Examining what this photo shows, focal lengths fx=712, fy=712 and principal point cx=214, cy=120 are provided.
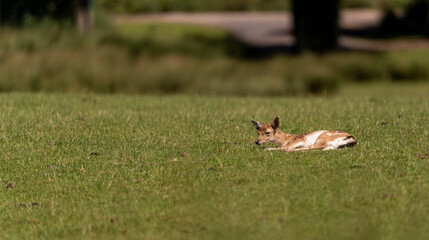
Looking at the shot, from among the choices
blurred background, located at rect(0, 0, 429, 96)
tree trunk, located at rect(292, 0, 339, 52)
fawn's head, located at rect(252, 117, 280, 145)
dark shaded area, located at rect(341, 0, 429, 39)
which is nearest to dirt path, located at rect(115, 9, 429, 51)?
blurred background, located at rect(0, 0, 429, 96)

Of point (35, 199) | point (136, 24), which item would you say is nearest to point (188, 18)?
point (136, 24)

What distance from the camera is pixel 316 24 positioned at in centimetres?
3003

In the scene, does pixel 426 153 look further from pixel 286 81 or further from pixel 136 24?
pixel 136 24

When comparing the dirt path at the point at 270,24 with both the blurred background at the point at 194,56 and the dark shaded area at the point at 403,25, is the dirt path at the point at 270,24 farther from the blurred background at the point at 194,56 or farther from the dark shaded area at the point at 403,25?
the dark shaded area at the point at 403,25

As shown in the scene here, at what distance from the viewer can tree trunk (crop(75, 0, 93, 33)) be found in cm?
2956

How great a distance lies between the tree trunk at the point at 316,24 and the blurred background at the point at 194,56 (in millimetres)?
42

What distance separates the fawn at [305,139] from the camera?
9.27 meters

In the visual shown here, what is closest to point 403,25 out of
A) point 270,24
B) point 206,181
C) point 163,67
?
point 270,24

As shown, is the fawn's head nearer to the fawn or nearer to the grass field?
the fawn

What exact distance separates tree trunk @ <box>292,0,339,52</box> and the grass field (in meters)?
17.9

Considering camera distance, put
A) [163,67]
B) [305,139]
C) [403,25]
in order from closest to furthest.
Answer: [305,139] → [163,67] → [403,25]

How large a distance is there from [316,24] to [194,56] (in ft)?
20.5

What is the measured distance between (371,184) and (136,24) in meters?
37.7

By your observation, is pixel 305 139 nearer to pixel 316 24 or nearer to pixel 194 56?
pixel 194 56
